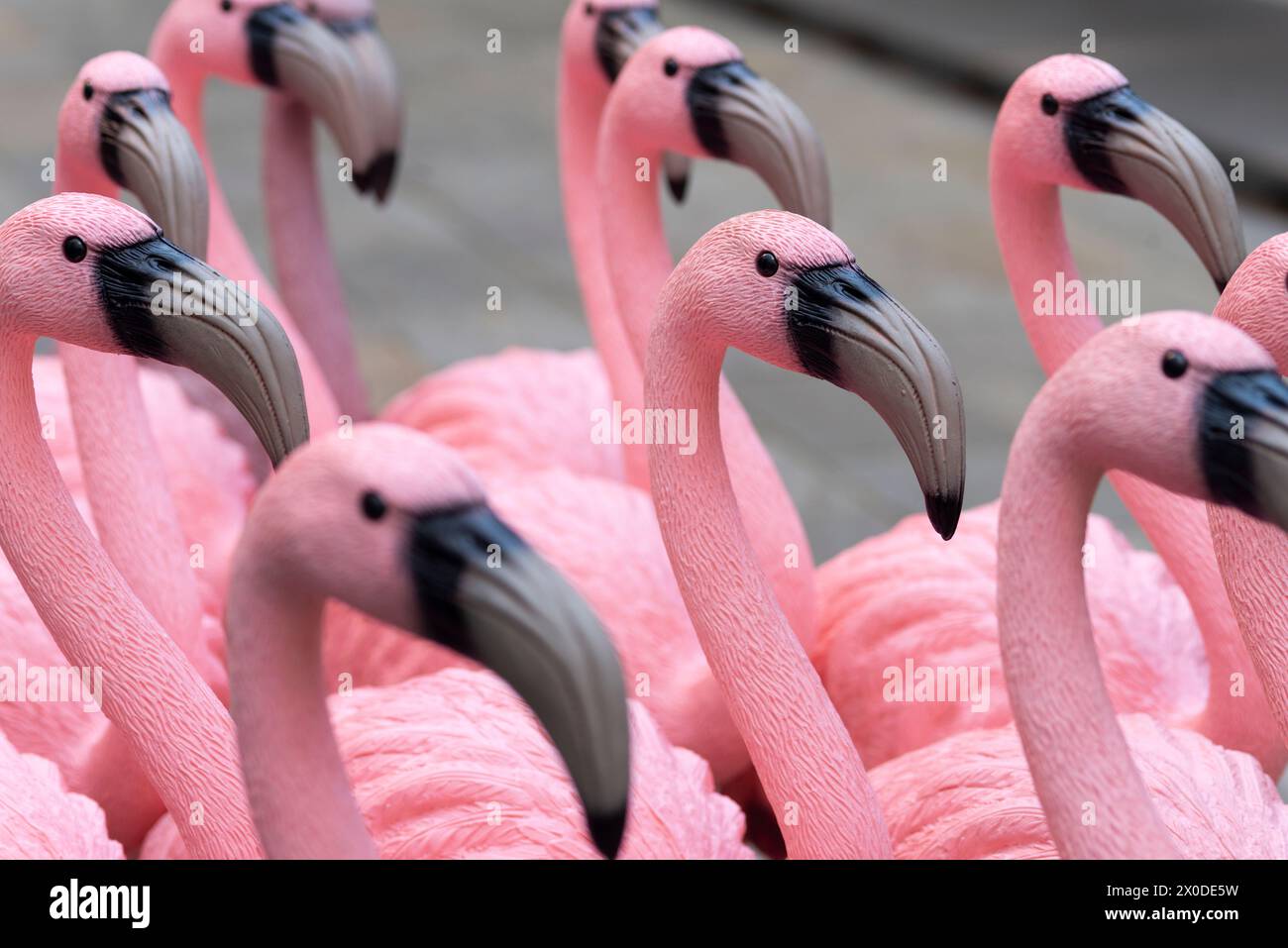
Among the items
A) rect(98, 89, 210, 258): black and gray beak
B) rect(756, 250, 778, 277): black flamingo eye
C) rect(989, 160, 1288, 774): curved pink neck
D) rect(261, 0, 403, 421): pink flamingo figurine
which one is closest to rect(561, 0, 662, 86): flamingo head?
rect(261, 0, 403, 421): pink flamingo figurine

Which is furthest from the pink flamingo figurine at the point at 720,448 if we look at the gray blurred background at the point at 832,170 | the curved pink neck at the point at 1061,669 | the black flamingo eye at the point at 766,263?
the gray blurred background at the point at 832,170

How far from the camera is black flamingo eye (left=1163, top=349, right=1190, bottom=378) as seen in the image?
163cm

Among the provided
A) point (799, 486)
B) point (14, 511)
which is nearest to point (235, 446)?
point (14, 511)

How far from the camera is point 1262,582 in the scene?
2.07m

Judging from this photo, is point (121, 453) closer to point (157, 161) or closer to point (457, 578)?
point (157, 161)

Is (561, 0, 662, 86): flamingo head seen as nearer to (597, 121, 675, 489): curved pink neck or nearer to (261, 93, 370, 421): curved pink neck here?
(597, 121, 675, 489): curved pink neck

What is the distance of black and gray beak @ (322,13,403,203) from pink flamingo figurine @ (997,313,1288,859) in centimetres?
175

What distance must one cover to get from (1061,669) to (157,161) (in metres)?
1.44

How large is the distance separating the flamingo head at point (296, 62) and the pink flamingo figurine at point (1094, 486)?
172cm

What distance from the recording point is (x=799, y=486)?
462 cm

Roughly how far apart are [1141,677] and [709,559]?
2.41ft

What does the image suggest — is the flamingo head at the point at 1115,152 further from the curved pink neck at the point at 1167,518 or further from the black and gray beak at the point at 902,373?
the black and gray beak at the point at 902,373
